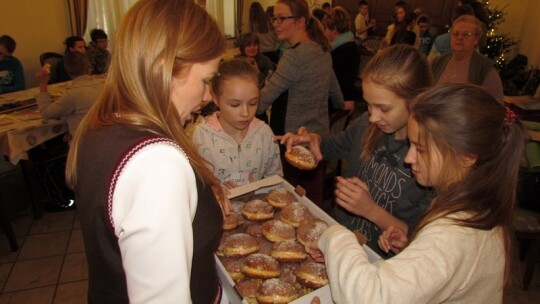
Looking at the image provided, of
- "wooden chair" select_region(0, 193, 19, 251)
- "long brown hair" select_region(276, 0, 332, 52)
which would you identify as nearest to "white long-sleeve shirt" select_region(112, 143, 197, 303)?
"long brown hair" select_region(276, 0, 332, 52)

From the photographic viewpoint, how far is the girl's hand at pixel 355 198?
4.40ft

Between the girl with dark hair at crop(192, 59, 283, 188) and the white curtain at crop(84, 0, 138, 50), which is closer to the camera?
the girl with dark hair at crop(192, 59, 283, 188)

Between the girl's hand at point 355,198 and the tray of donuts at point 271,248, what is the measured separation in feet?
0.34

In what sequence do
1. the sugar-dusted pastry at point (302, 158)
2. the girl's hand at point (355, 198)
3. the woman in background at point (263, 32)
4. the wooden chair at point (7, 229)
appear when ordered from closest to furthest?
the girl's hand at point (355, 198)
the sugar-dusted pastry at point (302, 158)
the wooden chair at point (7, 229)
the woman in background at point (263, 32)

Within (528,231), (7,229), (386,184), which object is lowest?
(7,229)

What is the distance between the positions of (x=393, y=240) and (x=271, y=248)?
18.4 inches

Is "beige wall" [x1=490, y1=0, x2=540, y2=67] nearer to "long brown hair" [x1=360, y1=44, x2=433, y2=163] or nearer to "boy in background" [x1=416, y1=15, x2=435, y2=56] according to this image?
"boy in background" [x1=416, y1=15, x2=435, y2=56]

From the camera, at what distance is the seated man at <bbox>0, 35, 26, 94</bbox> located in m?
4.42

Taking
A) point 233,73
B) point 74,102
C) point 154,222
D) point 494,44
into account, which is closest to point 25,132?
point 74,102

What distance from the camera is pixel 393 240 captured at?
127 cm

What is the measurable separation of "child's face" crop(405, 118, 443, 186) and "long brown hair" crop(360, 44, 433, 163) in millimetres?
319

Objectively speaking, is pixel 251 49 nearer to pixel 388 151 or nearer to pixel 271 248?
pixel 388 151

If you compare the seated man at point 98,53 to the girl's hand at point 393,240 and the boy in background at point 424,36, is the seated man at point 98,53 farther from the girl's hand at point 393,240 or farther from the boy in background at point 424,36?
the boy in background at point 424,36

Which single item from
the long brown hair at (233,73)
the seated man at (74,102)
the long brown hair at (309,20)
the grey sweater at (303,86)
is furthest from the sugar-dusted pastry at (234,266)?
the seated man at (74,102)
